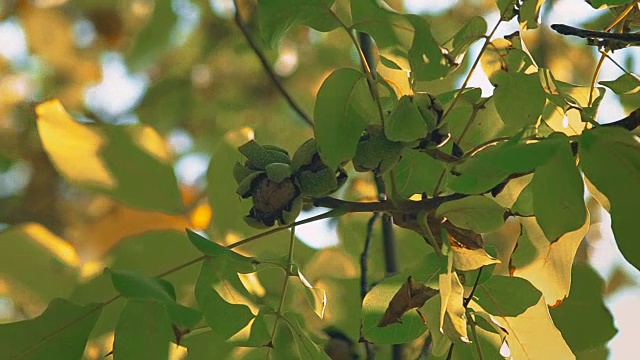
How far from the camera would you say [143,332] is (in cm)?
69

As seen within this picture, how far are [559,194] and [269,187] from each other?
21cm

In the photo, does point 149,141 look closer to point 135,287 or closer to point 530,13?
point 135,287

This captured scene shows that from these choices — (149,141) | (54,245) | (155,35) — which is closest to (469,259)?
(149,141)

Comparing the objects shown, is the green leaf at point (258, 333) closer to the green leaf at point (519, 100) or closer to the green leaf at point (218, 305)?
the green leaf at point (218, 305)

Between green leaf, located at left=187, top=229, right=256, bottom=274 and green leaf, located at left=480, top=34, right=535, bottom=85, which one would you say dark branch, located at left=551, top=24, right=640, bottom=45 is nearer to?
green leaf, located at left=480, top=34, right=535, bottom=85

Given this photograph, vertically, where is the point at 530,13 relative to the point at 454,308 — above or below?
above

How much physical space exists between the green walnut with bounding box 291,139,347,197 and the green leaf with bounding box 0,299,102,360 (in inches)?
8.6

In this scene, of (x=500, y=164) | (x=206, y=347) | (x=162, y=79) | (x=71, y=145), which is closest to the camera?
(x=500, y=164)

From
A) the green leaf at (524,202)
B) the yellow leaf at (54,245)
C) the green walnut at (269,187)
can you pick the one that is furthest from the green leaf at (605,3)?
the yellow leaf at (54,245)

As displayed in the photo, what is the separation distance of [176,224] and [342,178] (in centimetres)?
41

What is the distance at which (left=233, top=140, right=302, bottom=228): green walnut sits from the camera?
0.66 metres

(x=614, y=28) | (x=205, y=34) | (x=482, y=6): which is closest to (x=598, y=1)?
(x=614, y=28)

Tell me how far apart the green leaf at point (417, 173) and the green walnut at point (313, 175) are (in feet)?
0.18

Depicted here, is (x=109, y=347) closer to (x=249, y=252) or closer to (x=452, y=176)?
(x=249, y=252)
